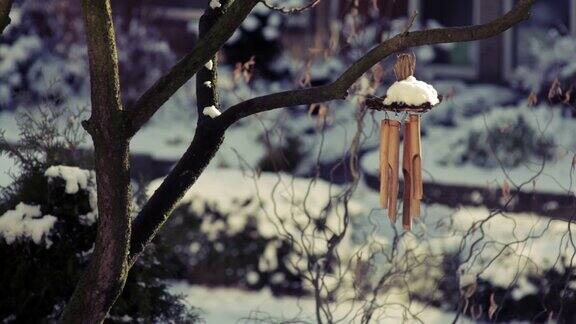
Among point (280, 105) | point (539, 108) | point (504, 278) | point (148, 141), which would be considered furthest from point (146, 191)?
point (539, 108)

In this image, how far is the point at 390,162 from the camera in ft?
18.8

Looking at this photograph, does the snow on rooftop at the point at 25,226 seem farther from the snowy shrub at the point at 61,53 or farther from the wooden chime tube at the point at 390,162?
the snowy shrub at the point at 61,53

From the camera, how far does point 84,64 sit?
17.1 metres

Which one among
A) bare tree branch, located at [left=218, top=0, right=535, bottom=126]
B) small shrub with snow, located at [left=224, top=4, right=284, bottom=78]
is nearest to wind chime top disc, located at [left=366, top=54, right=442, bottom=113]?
bare tree branch, located at [left=218, top=0, right=535, bottom=126]

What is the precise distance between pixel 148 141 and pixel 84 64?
7.54 ft

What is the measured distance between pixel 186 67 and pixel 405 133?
1091 millimetres

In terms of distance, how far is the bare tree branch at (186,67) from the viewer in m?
5.49

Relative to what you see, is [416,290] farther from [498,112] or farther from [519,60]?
[519,60]

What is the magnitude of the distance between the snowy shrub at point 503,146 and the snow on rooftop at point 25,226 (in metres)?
7.77

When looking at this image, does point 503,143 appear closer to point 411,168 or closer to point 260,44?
point 260,44

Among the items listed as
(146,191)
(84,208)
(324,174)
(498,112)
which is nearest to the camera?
(84,208)

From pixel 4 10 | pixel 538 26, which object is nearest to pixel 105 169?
pixel 4 10

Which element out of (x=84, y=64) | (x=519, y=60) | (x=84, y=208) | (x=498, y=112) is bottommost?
(x=84, y=208)

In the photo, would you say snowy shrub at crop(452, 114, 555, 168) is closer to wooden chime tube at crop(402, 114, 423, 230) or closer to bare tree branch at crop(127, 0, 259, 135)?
wooden chime tube at crop(402, 114, 423, 230)
